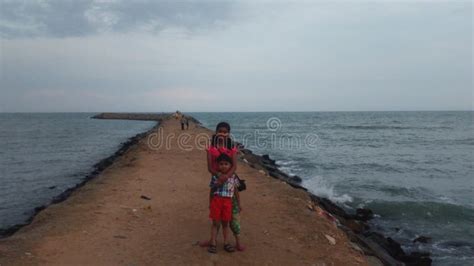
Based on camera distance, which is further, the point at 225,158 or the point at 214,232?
the point at 214,232

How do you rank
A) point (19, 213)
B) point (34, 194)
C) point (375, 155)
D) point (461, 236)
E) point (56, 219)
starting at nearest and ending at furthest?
point (56, 219), point (461, 236), point (19, 213), point (34, 194), point (375, 155)

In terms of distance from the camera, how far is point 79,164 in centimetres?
2034

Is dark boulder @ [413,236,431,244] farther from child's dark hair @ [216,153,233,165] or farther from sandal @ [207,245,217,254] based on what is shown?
child's dark hair @ [216,153,233,165]

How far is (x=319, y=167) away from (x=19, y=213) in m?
13.5

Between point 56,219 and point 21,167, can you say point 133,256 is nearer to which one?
point 56,219

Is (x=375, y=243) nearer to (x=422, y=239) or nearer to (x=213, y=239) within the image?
(x=422, y=239)

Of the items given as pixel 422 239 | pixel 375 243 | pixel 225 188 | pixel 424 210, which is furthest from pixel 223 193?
pixel 424 210

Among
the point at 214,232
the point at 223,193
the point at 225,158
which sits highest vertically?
the point at 225,158

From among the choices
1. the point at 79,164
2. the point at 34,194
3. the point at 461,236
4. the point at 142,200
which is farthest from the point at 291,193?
the point at 79,164

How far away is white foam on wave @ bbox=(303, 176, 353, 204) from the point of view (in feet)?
41.8

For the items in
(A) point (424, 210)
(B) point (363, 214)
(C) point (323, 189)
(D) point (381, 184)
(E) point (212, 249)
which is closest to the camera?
(E) point (212, 249)

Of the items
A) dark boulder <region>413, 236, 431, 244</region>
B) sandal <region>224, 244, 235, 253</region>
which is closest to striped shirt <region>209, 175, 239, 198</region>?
sandal <region>224, 244, 235, 253</region>

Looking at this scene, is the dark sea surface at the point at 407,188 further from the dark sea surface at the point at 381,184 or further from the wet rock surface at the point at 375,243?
the wet rock surface at the point at 375,243

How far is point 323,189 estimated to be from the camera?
14.2 meters
